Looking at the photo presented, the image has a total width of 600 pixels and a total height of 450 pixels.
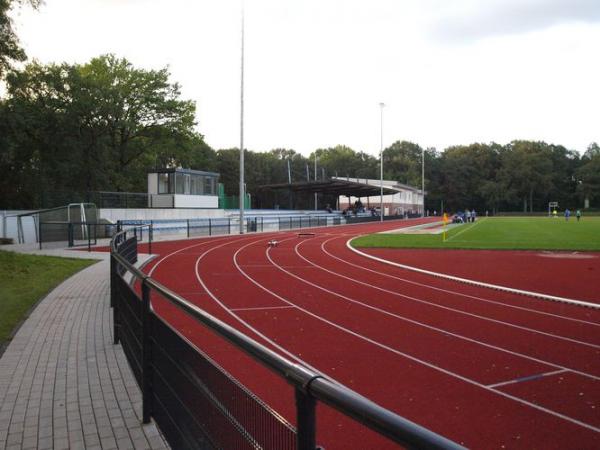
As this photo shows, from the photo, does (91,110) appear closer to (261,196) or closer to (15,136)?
(15,136)

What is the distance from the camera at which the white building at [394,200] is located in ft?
315

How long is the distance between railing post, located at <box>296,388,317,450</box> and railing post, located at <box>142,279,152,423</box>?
3.15 meters

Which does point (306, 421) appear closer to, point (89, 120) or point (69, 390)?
point (69, 390)

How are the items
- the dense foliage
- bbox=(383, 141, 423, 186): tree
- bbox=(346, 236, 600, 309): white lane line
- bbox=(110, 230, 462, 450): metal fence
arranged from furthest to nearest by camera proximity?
bbox=(383, 141, 423, 186): tree < the dense foliage < bbox=(346, 236, 600, 309): white lane line < bbox=(110, 230, 462, 450): metal fence

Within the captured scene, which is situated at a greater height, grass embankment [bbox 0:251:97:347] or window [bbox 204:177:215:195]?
window [bbox 204:177:215:195]

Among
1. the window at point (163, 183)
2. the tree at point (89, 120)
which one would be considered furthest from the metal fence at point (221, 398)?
the tree at point (89, 120)

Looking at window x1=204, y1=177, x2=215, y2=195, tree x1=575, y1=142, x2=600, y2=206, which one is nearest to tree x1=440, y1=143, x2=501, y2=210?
tree x1=575, y1=142, x2=600, y2=206

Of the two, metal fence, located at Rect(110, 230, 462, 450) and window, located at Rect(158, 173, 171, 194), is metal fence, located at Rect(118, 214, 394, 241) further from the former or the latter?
metal fence, located at Rect(110, 230, 462, 450)

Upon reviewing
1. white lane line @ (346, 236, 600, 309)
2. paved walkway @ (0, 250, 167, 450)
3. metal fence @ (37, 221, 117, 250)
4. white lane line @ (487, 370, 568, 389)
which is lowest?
white lane line @ (346, 236, 600, 309)

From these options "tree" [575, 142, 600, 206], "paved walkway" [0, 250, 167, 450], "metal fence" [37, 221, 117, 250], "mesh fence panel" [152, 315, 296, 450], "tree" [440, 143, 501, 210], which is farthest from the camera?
"tree" [440, 143, 501, 210]

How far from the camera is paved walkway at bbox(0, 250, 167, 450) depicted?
4.50m

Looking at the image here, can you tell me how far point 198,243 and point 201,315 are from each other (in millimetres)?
25823

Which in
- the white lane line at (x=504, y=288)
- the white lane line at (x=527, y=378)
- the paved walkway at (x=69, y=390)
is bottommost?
the white lane line at (x=504, y=288)

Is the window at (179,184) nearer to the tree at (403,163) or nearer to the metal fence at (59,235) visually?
the metal fence at (59,235)
